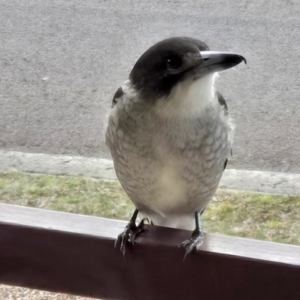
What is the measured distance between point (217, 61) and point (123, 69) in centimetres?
90

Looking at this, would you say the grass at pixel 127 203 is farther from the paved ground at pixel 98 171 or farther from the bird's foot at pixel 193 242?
the bird's foot at pixel 193 242

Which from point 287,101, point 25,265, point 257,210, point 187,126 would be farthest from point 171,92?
point 287,101

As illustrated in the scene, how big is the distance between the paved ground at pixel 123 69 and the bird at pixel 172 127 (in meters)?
0.60

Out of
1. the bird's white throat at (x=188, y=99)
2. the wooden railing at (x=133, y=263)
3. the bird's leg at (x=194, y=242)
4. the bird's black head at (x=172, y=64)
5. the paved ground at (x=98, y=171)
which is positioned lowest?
the paved ground at (x=98, y=171)

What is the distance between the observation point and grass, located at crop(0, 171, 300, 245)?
4.15ft

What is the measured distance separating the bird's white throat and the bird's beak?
21 millimetres

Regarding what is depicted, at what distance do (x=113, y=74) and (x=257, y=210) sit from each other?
0.62m

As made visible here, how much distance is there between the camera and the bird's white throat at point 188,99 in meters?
0.80

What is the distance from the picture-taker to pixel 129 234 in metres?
0.87

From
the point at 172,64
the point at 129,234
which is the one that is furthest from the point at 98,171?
the point at 172,64

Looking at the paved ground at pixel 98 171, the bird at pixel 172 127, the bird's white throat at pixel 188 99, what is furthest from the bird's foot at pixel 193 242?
the paved ground at pixel 98 171

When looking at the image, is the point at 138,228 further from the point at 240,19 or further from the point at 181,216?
the point at 240,19

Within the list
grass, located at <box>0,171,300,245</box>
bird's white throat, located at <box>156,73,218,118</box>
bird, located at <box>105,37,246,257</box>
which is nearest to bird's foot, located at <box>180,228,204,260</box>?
bird, located at <box>105,37,246,257</box>

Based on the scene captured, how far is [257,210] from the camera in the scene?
4.42 feet
